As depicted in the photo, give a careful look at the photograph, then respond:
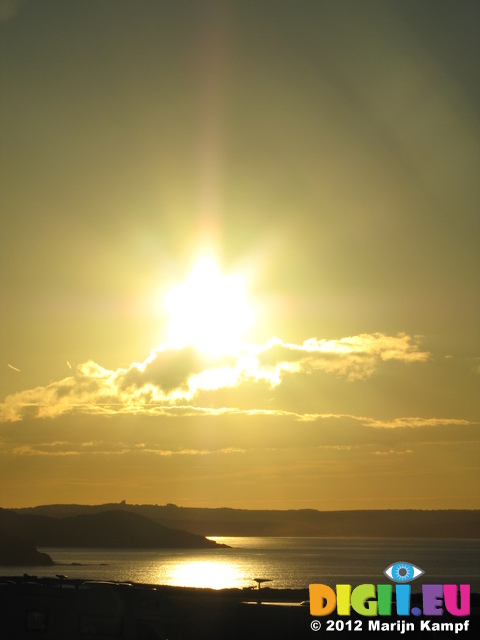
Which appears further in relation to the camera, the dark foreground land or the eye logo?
the eye logo

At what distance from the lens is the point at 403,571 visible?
A: 45062mm

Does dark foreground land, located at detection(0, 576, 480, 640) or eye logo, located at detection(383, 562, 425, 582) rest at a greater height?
eye logo, located at detection(383, 562, 425, 582)

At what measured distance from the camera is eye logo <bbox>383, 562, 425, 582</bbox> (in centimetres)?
4184

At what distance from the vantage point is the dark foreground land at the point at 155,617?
3469 cm

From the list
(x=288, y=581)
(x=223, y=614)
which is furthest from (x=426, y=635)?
(x=288, y=581)

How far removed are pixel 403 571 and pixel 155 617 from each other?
14.9m

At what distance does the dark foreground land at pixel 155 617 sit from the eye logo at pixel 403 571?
→ 9.02 feet

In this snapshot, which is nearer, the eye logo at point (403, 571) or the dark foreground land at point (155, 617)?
the dark foreground land at point (155, 617)

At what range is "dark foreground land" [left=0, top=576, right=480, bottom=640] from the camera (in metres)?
34.7

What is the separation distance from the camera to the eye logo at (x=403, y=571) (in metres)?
41.8

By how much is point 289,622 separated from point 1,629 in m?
13.9

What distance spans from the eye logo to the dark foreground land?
9.02ft

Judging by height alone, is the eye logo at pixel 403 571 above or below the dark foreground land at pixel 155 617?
above

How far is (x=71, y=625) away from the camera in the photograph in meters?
34.5
